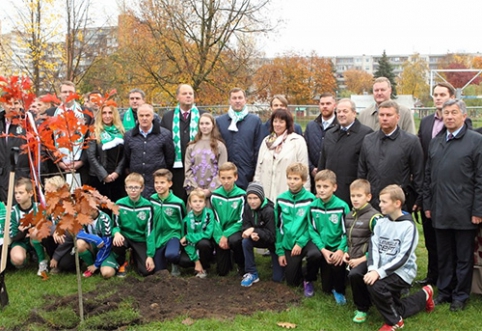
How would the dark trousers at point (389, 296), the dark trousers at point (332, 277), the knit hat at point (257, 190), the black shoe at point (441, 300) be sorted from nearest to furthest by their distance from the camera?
the dark trousers at point (389, 296) → the black shoe at point (441, 300) → the dark trousers at point (332, 277) → the knit hat at point (257, 190)

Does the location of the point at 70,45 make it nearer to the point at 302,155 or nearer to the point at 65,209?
the point at 302,155

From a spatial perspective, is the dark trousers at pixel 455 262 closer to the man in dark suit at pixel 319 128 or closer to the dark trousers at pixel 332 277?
the dark trousers at pixel 332 277

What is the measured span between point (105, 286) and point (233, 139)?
2.64m

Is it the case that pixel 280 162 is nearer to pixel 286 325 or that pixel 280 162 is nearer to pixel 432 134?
pixel 432 134

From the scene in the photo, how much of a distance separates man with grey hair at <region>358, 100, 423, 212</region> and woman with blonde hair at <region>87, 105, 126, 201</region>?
3649 millimetres

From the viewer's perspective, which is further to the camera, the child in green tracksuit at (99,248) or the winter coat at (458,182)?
the child in green tracksuit at (99,248)

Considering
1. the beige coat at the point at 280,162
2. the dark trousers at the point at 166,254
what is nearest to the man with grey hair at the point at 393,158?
the beige coat at the point at 280,162

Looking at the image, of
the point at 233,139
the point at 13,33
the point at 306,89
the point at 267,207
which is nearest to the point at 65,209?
the point at 267,207

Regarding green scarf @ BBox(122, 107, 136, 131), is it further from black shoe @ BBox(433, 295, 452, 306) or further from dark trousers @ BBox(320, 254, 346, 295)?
black shoe @ BBox(433, 295, 452, 306)

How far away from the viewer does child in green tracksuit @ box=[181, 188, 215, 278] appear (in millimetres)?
6617

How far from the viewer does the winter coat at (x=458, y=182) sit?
5.17 meters

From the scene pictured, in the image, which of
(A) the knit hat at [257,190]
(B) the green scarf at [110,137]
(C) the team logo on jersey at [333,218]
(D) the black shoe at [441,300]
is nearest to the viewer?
(D) the black shoe at [441,300]

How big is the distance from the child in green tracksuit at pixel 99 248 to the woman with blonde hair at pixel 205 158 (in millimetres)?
1208

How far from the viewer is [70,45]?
67.5 feet
